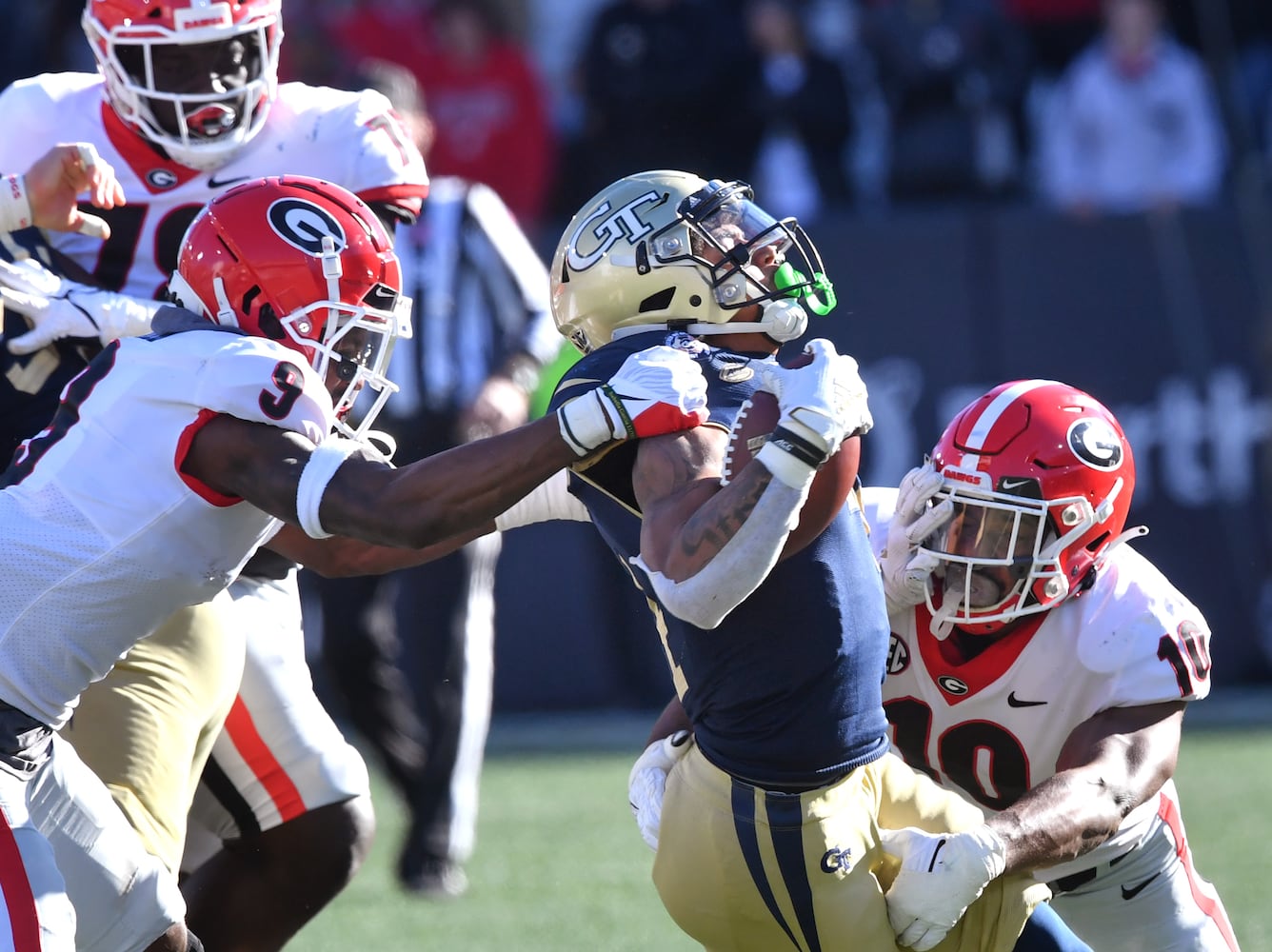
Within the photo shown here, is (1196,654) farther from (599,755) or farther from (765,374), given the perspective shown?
(599,755)

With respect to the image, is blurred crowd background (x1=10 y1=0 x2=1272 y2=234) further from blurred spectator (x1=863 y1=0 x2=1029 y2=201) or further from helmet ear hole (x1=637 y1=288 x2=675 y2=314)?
helmet ear hole (x1=637 y1=288 x2=675 y2=314)

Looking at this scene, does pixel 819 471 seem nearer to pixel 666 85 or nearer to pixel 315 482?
pixel 315 482

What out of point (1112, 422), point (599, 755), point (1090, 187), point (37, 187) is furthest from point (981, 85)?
point (37, 187)

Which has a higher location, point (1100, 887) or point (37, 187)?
point (37, 187)

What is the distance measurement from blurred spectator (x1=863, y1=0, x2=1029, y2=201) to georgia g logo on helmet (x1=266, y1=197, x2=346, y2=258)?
19.2 feet

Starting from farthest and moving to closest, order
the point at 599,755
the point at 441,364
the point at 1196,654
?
1. the point at 599,755
2. the point at 441,364
3. the point at 1196,654

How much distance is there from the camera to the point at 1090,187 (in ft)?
28.6

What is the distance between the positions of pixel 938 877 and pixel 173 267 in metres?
2.04

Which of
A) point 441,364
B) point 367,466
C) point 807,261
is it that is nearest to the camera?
point 367,466

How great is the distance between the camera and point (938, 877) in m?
2.79

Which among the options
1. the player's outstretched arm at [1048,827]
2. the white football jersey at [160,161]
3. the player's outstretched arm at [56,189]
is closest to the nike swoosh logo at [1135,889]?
the player's outstretched arm at [1048,827]

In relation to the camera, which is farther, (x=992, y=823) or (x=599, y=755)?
(x=599, y=755)

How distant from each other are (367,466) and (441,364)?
3.16 meters

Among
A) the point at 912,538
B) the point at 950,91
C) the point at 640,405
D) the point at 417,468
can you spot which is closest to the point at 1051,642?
the point at 912,538
